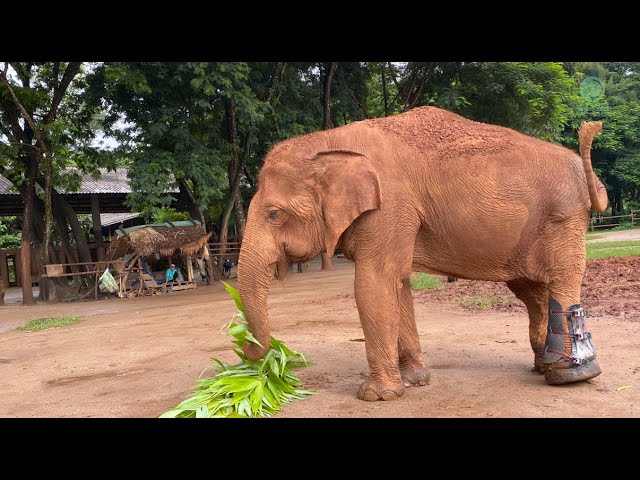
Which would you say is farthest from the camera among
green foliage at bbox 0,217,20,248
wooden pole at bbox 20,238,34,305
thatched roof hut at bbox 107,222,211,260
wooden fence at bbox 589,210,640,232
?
wooden fence at bbox 589,210,640,232

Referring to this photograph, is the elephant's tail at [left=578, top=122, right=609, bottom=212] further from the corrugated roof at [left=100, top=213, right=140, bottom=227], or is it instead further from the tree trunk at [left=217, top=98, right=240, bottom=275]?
the corrugated roof at [left=100, top=213, right=140, bottom=227]

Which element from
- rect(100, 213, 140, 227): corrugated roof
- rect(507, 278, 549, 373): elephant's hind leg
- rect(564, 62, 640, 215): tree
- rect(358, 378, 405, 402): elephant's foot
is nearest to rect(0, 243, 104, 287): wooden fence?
rect(100, 213, 140, 227): corrugated roof

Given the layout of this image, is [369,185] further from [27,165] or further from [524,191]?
[27,165]

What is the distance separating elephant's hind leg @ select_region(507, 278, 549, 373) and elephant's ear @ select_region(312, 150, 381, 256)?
5.72 ft

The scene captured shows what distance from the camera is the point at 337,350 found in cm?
691

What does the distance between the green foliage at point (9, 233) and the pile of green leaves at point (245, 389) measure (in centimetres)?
2930

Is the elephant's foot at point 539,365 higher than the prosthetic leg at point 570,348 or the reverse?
the reverse

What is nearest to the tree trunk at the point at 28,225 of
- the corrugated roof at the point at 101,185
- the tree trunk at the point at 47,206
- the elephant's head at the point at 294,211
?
the tree trunk at the point at 47,206

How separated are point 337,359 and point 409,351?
4.62 feet

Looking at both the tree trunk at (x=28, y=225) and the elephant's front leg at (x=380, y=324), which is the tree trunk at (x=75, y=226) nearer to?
the tree trunk at (x=28, y=225)

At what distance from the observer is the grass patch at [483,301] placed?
32.6 feet

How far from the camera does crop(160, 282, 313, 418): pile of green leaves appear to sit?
13.9 ft

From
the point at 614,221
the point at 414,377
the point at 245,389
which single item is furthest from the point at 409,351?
the point at 614,221

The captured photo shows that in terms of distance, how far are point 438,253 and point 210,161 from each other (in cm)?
1322
